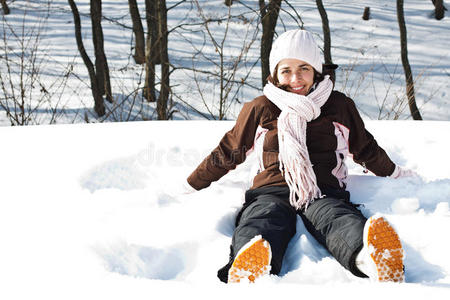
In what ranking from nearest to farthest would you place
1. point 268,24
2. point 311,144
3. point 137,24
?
point 311,144
point 268,24
point 137,24

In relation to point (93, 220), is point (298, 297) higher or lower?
higher

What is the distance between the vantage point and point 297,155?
5.95 feet

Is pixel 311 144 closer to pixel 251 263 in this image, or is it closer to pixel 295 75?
pixel 295 75

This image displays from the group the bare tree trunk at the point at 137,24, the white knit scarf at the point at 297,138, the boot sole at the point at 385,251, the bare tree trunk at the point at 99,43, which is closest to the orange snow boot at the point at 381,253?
the boot sole at the point at 385,251

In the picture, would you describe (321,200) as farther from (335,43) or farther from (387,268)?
(335,43)

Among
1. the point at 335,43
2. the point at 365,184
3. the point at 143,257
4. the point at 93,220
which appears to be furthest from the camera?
the point at 335,43

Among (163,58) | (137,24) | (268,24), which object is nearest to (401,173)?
(163,58)

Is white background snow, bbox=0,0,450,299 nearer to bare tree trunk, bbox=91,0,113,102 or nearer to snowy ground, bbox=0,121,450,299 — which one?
snowy ground, bbox=0,121,450,299

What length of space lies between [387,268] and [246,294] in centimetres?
47

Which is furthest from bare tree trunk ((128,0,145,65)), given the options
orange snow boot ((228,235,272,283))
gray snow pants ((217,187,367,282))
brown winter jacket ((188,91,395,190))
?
orange snow boot ((228,235,272,283))

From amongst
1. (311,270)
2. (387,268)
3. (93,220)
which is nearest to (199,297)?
(311,270)

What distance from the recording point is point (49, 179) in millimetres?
2131

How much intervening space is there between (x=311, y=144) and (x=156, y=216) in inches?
29.1

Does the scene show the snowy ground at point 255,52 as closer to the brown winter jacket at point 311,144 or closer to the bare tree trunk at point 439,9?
the bare tree trunk at point 439,9
